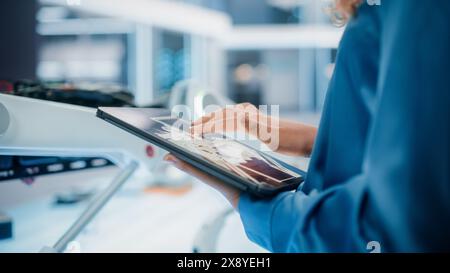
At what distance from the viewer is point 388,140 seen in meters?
0.34

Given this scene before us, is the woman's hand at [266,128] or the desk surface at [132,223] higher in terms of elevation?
the woman's hand at [266,128]

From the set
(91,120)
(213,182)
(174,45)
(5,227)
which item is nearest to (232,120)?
(213,182)

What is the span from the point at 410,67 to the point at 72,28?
16.9ft

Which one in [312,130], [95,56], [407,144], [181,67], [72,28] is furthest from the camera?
[181,67]

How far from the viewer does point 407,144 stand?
1.09 ft

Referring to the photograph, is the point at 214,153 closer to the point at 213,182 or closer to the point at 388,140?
the point at 213,182

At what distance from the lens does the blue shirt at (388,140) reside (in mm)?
338

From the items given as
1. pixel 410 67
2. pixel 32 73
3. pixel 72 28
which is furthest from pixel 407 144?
pixel 72 28

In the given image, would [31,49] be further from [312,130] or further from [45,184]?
[312,130]

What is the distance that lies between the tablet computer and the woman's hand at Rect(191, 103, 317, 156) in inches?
1.1

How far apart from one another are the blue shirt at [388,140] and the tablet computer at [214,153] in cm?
6

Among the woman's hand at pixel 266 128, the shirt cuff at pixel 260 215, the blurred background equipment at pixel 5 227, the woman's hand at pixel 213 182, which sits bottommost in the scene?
the blurred background equipment at pixel 5 227

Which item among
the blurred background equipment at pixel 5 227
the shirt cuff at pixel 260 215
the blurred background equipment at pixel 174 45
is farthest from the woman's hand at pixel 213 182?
the blurred background equipment at pixel 174 45

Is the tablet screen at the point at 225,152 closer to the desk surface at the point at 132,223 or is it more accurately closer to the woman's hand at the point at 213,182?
the woman's hand at the point at 213,182
